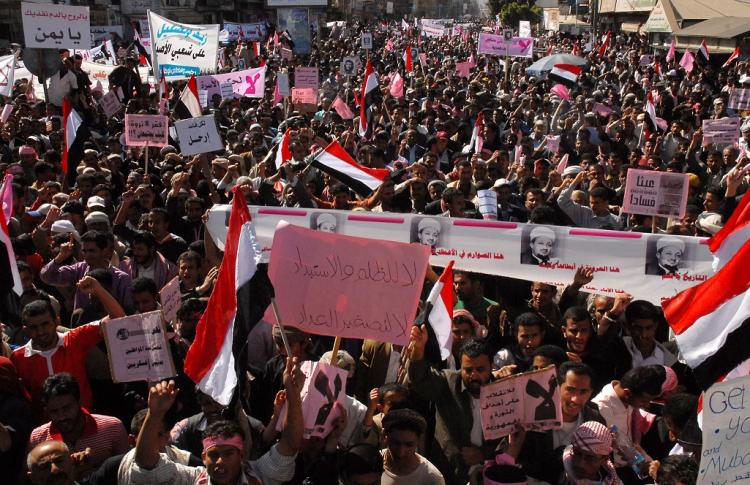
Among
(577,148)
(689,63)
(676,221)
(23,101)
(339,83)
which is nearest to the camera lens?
(676,221)

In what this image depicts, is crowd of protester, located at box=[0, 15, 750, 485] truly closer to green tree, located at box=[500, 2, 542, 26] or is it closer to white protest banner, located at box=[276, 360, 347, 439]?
white protest banner, located at box=[276, 360, 347, 439]

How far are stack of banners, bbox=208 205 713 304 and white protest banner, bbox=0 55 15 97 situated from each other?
8797 millimetres

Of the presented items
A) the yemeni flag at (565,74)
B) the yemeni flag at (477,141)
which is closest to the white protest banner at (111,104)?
the yemeni flag at (477,141)

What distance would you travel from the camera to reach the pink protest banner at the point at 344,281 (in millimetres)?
4344

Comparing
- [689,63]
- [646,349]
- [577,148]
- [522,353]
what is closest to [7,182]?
[522,353]

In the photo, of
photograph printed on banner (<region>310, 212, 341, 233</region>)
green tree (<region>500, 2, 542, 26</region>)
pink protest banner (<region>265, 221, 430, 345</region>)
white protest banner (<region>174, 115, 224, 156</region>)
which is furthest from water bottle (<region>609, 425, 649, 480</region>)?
green tree (<region>500, 2, 542, 26</region>)

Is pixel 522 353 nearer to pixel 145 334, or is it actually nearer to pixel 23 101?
pixel 145 334

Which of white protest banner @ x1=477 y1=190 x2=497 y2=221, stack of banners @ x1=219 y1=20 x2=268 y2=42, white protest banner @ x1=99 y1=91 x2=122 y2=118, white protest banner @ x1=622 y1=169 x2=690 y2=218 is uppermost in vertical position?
stack of banners @ x1=219 y1=20 x2=268 y2=42

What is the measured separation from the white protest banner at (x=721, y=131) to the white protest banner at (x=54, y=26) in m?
9.66

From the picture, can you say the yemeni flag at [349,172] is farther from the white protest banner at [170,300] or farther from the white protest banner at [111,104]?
the white protest banner at [111,104]

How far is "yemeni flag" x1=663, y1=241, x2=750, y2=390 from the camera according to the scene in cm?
378

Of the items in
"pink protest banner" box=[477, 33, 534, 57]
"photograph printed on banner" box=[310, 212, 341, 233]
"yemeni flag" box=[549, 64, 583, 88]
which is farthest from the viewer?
"pink protest banner" box=[477, 33, 534, 57]

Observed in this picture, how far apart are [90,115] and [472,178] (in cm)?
942

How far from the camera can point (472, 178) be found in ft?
A: 28.9
